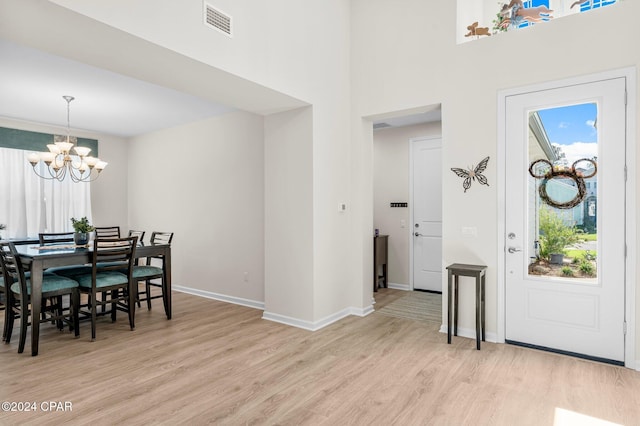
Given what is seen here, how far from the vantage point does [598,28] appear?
10.2ft

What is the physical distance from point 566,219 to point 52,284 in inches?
192

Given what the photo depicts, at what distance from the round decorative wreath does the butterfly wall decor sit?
403mm

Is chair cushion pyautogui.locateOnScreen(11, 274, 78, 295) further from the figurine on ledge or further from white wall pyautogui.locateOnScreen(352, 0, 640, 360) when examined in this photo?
the figurine on ledge

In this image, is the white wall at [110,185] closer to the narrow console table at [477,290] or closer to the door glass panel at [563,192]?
the narrow console table at [477,290]

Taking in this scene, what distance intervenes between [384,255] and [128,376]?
424cm

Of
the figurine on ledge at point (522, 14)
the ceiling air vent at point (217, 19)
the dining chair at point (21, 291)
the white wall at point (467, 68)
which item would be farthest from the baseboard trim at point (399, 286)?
the ceiling air vent at point (217, 19)

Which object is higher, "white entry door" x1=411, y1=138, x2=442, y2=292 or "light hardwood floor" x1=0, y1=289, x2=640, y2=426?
"white entry door" x1=411, y1=138, x2=442, y2=292

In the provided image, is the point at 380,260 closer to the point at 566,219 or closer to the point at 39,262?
the point at 566,219

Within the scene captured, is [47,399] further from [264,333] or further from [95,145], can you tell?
[95,145]

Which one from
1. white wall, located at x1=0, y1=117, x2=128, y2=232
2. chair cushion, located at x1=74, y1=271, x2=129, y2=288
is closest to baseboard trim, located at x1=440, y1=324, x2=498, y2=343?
chair cushion, located at x1=74, y1=271, x2=129, y2=288

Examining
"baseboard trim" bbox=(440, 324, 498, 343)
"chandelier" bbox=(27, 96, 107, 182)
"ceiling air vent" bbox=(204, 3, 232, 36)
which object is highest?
"ceiling air vent" bbox=(204, 3, 232, 36)

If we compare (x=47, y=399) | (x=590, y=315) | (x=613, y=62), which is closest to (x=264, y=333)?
(x=47, y=399)

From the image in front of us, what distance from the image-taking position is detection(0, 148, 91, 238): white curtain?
227 inches

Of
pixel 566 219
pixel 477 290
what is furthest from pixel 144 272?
pixel 566 219
